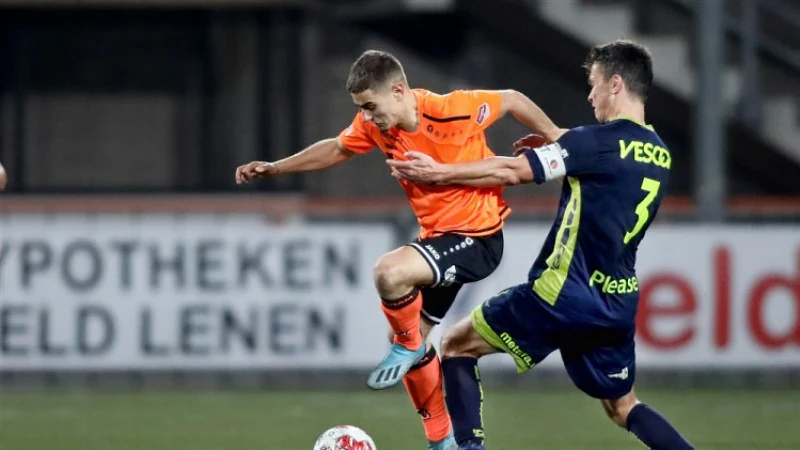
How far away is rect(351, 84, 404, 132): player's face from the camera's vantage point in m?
7.71

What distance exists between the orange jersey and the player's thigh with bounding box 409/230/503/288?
53mm

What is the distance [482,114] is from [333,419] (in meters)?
3.96

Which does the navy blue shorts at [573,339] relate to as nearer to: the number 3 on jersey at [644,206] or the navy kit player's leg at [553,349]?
the navy kit player's leg at [553,349]

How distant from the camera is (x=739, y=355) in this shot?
13320mm

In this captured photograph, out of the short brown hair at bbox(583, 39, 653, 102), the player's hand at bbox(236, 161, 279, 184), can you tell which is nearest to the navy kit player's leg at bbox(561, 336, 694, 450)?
the short brown hair at bbox(583, 39, 653, 102)

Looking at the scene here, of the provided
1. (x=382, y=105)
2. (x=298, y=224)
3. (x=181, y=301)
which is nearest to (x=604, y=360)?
(x=382, y=105)

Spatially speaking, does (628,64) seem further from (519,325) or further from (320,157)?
(320,157)

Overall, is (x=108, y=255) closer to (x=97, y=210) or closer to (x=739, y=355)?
(x=97, y=210)

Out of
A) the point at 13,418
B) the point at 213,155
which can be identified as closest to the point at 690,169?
the point at 213,155

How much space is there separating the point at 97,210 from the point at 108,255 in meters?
0.40

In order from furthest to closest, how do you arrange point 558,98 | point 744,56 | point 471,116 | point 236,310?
point 558,98 < point 744,56 < point 236,310 < point 471,116

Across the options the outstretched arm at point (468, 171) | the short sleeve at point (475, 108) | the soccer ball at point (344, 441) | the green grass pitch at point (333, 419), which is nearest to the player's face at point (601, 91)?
the outstretched arm at point (468, 171)

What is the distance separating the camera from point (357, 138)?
827 cm

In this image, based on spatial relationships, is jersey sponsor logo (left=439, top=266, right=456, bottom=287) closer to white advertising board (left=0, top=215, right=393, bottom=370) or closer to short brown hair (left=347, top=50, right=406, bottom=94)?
short brown hair (left=347, top=50, right=406, bottom=94)
